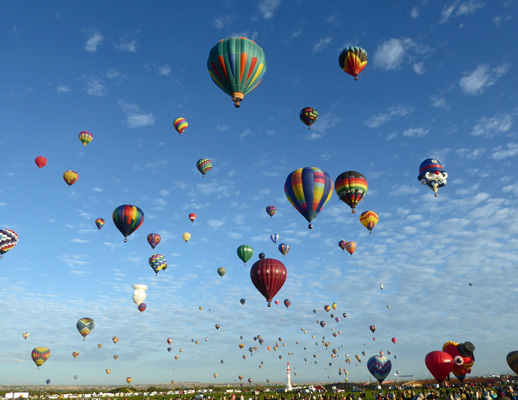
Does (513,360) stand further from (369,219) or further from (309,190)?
(369,219)

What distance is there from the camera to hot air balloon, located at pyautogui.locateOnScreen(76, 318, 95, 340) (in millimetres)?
51969

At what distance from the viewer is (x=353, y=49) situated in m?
30.7

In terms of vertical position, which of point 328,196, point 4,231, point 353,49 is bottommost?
point 328,196

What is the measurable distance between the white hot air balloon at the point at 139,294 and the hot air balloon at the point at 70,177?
1592 centimetres

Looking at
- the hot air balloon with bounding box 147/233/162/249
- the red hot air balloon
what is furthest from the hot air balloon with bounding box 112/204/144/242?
the red hot air balloon

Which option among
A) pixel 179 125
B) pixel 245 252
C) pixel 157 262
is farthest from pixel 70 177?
pixel 245 252

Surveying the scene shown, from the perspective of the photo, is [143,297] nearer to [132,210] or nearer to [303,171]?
[132,210]

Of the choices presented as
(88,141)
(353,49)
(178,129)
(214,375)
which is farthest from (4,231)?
(214,375)

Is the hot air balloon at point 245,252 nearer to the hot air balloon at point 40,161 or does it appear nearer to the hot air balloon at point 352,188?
the hot air balloon at point 352,188

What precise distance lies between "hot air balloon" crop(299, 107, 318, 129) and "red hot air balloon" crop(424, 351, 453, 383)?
21.1m

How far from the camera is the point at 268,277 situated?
29.8 meters

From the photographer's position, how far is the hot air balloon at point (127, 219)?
38.4 metres

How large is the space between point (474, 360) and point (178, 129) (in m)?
34.5

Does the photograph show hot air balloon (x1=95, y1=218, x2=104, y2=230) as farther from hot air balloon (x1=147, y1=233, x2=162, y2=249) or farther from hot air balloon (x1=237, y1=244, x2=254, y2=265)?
hot air balloon (x1=237, y1=244, x2=254, y2=265)
